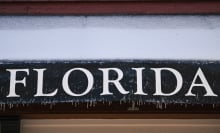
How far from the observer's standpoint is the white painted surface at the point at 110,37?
371 cm

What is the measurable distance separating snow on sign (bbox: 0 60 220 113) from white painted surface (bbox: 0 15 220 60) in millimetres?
272

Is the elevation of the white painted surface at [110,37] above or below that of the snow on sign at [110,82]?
above

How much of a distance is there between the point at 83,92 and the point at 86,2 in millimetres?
1519

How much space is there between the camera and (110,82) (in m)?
3.28

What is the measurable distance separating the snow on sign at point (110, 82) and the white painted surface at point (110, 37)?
10.7 inches

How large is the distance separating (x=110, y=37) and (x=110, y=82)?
770 millimetres

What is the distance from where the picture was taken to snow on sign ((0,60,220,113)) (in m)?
3.27

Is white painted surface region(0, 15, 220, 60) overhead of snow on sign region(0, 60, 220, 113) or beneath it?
overhead

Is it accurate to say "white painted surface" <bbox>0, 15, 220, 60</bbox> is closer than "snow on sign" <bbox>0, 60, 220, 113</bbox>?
No

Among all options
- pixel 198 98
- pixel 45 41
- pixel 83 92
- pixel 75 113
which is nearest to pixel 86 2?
pixel 45 41

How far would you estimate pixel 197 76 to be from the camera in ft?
10.9

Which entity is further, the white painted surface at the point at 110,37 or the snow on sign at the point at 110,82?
the white painted surface at the point at 110,37

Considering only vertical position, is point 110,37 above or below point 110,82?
above

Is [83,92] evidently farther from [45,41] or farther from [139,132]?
[139,132]
